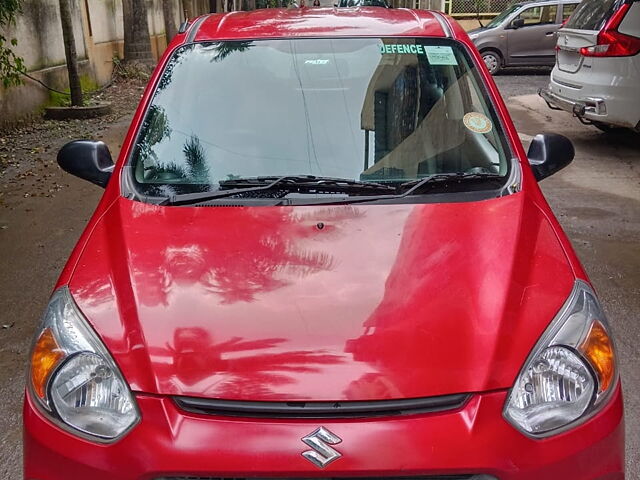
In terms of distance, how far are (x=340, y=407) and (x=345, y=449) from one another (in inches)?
4.3

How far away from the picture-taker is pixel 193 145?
115 inches

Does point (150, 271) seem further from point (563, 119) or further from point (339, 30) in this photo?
point (563, 119)

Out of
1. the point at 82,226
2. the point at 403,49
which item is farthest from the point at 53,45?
the point at 403,49

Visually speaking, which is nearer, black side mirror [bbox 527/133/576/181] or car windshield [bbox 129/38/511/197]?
car windshield [bbox 129/38/511/197]

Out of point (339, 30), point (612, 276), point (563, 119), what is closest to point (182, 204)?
point (339, 30)

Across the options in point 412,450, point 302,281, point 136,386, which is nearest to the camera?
point 412,450

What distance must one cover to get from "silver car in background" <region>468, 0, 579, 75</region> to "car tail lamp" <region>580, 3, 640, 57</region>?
7.19 m

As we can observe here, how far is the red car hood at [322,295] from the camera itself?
1.84 meters

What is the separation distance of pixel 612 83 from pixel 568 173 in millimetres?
1078

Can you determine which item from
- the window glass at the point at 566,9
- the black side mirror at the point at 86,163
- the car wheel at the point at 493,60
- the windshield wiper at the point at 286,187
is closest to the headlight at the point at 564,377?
the windshield wiper at the point at 286,187

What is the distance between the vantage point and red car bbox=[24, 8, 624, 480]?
1768mm

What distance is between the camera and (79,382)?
1.91 m

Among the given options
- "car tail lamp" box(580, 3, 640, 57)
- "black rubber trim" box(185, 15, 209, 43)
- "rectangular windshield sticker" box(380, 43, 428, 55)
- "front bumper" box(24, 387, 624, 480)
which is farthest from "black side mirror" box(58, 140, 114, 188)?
"car tail lamp" box(580, 3, 640, 57)

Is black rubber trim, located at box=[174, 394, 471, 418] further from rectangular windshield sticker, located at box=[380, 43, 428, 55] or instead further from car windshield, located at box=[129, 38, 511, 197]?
rectangular windshield sticker, located at box=[380, 43, 428, 55]
